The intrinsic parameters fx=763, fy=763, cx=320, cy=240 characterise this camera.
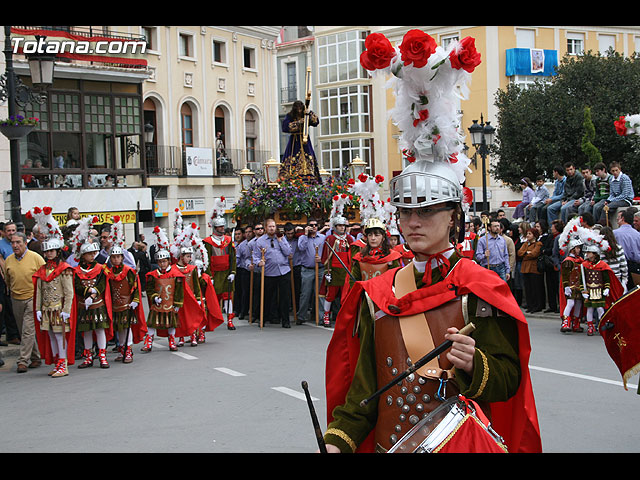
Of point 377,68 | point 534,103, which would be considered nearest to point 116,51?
point 534,103

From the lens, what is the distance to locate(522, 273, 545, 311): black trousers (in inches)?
615

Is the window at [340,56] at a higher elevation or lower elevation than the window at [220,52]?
higher

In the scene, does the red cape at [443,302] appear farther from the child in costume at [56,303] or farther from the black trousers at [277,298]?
the black trousers at [277,298]

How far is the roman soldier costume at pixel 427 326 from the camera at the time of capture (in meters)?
3.21

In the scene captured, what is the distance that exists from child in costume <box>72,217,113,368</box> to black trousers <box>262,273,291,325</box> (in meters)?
4.44

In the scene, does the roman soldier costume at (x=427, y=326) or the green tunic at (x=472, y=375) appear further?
the roman soldier costume at (x=427, y=326)

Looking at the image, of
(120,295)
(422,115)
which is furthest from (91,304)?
(422,115)

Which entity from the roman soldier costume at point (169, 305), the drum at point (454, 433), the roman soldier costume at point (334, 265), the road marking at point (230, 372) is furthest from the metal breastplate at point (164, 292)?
the drum at point (454, 433)

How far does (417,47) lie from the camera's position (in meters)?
3.45

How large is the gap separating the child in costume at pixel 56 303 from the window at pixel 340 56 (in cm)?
3876

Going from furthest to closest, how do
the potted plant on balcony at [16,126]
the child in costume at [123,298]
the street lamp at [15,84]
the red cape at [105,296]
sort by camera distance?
the street lamp at [15,84], the potted plant on balcony at [16,126], the child in costume at [123,298], the red cape at [105,296]

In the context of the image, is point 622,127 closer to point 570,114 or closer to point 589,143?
point 589,143

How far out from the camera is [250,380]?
982cm

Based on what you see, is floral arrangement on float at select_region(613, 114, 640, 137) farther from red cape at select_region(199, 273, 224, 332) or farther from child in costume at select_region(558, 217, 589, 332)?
red cape at select_region(199, 273, 224, 332)
